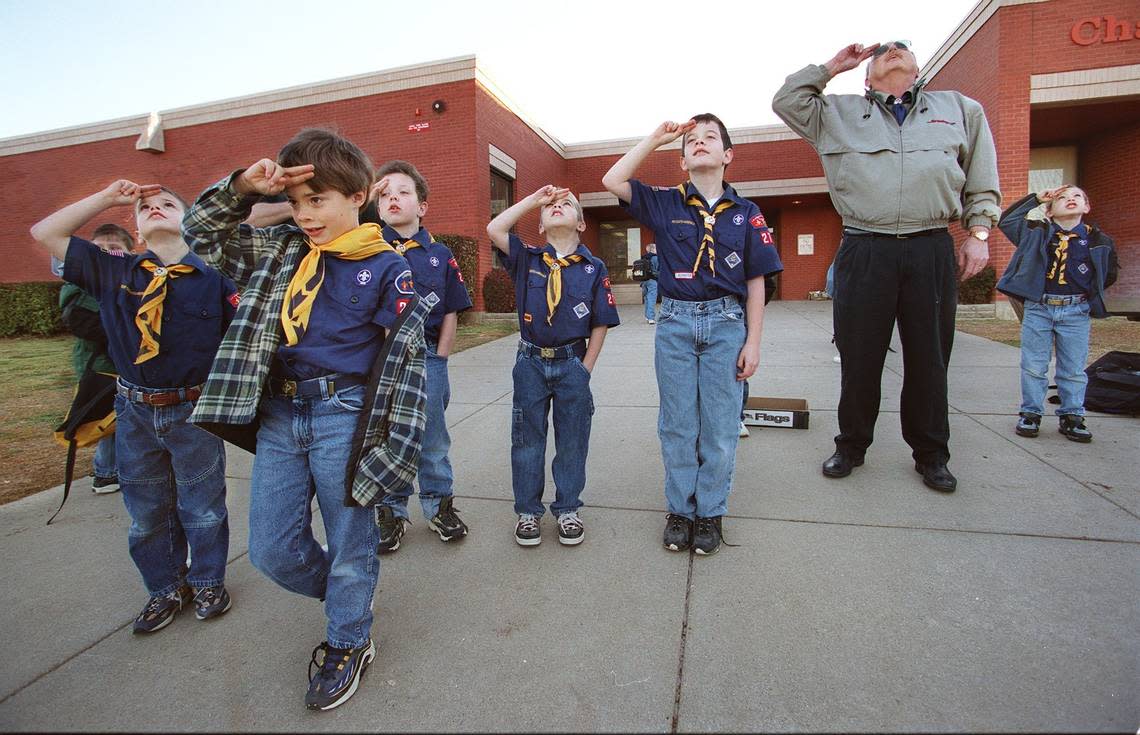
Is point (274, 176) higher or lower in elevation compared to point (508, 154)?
lower

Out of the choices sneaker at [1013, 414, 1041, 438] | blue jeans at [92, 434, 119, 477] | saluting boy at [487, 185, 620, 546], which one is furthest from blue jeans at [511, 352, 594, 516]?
sneaker at [1013, 414, 1041, 438]

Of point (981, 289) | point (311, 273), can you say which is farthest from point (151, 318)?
point (981, 289)

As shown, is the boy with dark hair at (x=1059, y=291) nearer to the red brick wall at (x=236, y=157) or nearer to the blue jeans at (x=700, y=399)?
the blue jeans at (x=700, y=399)

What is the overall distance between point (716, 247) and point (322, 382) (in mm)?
1712

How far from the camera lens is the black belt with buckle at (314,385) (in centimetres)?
180

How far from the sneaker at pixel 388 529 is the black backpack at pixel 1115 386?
509cm

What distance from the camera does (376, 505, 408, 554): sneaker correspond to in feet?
8.90

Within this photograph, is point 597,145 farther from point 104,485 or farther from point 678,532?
point 678,532

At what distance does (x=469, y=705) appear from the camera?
171 cm

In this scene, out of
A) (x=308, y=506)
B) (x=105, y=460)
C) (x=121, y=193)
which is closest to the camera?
(x=308, y=506)

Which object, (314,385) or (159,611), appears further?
(159,611)

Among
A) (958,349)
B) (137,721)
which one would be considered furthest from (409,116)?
(137,721)

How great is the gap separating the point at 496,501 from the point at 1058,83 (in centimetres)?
1420

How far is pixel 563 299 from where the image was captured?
273 cm
